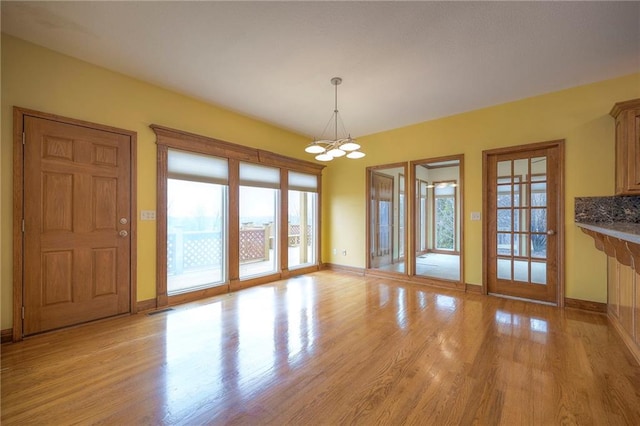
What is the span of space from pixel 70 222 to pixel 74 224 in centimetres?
4

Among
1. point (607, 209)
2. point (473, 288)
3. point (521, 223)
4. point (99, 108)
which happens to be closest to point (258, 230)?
point (99, 108)

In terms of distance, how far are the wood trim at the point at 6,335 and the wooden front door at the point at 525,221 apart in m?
5.79

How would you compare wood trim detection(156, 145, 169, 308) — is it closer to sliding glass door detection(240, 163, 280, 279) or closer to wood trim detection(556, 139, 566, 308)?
sliding glass door detection(240, 163, 280, 279)

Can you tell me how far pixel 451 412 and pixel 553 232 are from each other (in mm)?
3310

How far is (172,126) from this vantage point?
12.4ft

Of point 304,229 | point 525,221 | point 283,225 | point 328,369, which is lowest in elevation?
point 328,369

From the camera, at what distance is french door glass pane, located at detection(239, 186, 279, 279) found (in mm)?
4898

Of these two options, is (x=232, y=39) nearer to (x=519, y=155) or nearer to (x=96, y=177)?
(x=96, y=177)

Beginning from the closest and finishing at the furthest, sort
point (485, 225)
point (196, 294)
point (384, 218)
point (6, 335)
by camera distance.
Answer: point (6, 335), point (196, 294), point (485, 225), point (384, 218)

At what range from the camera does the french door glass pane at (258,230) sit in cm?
490

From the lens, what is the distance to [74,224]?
9.82 feet

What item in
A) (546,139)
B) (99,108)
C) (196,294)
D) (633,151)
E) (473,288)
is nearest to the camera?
(633,151)

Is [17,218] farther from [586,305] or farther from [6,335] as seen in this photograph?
[586,305]

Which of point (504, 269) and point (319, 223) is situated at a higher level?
point (319, 223)
